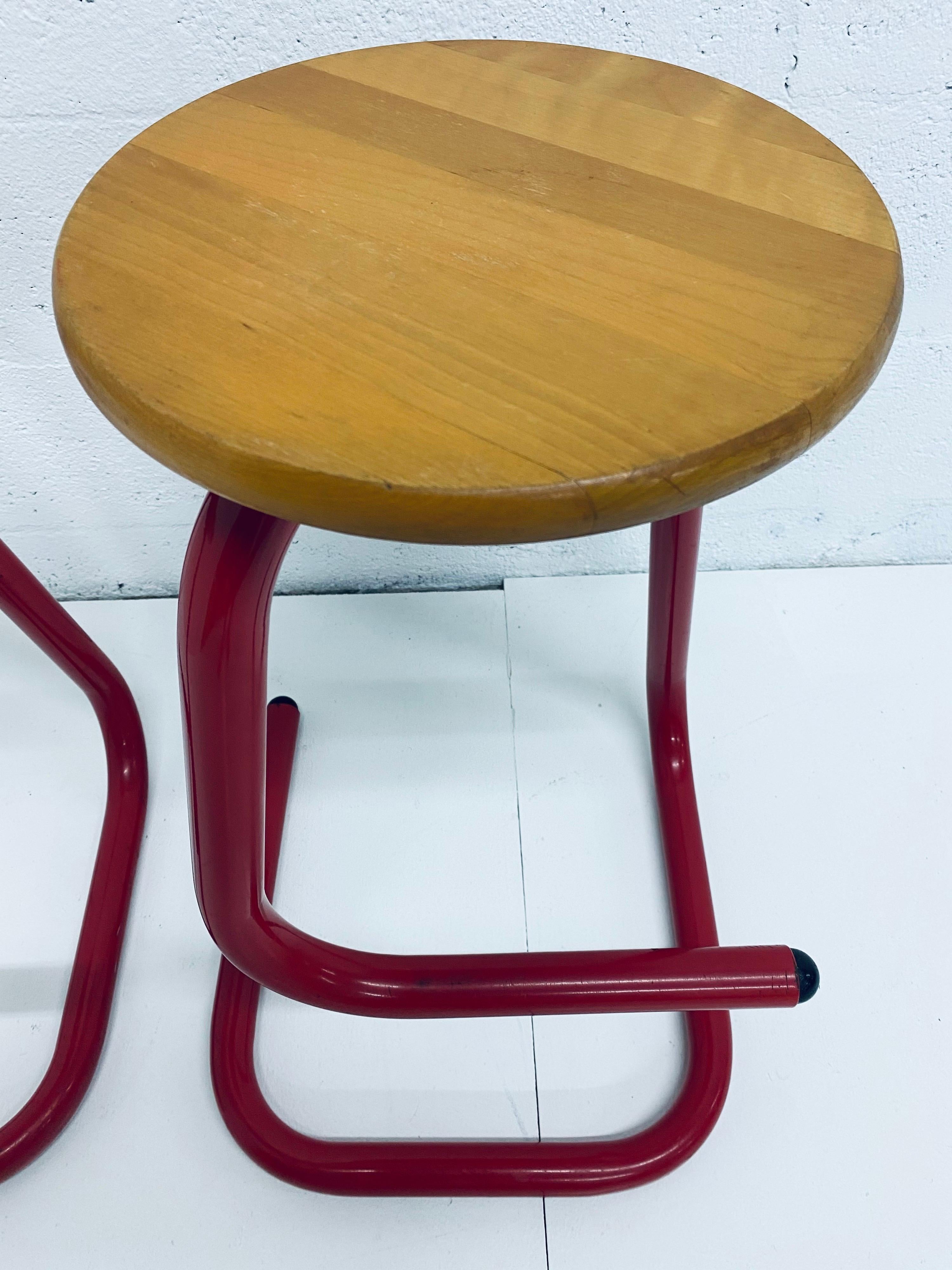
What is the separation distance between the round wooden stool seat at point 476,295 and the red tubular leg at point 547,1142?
0.31 meters

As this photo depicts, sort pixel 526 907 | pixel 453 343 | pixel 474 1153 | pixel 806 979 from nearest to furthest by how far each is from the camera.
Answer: pixel 453 343 → pixel 806 979 → pixel 474 1153 → pixel 526 907

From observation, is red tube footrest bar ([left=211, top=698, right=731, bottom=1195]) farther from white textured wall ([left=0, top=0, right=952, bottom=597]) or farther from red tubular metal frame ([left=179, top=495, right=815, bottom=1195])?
white textured wall ([left=0, top=0, right=952, bottom=597])

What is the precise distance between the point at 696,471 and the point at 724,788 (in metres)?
0.73

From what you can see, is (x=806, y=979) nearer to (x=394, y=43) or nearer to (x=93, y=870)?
(x=93, y=870)

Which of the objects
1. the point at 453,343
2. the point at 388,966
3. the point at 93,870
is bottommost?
the point at 93,870

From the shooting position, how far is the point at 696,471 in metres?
0.42

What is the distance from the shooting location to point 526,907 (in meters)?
0.99

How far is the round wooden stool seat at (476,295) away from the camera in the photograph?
0.42 metres

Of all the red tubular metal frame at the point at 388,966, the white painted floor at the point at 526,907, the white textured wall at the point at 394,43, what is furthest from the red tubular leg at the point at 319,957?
the white textured wall at the point at 394,43

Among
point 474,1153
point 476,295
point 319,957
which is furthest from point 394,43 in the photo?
point 474,1153

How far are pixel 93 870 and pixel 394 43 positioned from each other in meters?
0.85

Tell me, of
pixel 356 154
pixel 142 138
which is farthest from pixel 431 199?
pixel 142 138

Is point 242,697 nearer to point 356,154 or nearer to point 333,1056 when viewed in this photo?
point 356,154

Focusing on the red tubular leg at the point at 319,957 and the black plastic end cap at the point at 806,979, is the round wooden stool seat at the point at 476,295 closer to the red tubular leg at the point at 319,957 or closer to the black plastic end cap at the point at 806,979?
the red tubular leg at the point at 319,957
